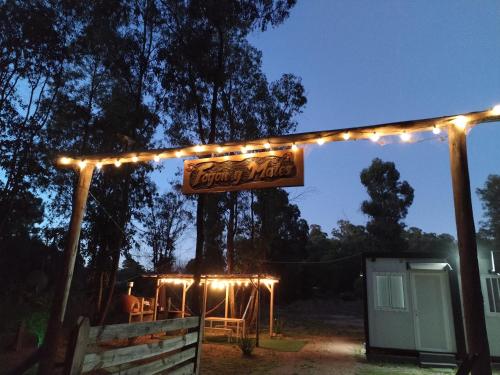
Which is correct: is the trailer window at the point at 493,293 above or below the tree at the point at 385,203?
below

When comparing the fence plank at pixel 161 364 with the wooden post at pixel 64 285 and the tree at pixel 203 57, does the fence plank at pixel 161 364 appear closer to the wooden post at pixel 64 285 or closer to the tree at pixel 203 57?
the wooden post at pixel 64 285

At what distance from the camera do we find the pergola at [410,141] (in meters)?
4.12

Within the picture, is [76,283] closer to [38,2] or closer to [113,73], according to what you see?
[113,73]

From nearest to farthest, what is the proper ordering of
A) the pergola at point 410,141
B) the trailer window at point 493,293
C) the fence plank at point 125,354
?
the fence plank at point 125,354, the pergola at point 410,141, the trailer window at point 493,293

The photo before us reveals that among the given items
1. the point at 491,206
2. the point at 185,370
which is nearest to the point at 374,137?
the point at 185,370

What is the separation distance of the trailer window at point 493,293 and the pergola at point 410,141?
6.55 meters

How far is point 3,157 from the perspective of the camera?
13172mm

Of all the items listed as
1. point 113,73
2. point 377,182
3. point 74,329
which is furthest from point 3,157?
point 377,182

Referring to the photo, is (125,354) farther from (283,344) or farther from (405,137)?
(283,344)

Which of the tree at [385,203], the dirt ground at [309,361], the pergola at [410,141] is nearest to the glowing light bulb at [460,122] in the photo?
the pergola at [410,141]

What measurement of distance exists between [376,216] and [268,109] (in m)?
17.6

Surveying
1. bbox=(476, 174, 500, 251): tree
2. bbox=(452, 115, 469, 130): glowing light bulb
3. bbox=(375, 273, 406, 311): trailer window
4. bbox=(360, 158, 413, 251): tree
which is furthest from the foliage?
bbox=(476, 174, 500, 251): tree

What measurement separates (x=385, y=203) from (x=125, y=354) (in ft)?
104

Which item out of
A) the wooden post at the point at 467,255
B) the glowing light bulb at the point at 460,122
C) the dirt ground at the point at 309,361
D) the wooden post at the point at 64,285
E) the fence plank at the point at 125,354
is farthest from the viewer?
the dirt ground at the point at 309,361
